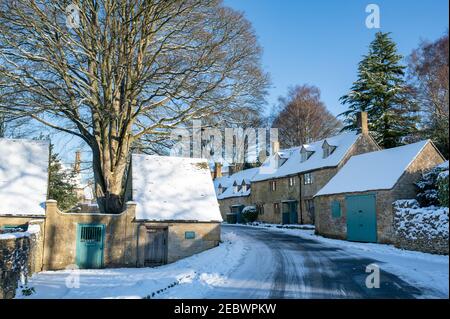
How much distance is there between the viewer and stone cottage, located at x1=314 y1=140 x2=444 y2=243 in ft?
74.8

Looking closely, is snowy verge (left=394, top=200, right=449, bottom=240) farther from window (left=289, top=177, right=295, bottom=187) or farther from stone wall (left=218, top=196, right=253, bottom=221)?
stone wall (left=218, top=196, right=253, bottom=221)

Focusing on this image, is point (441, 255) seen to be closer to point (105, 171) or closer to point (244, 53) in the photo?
point (244, 53)

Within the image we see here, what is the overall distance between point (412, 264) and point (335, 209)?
443 inches

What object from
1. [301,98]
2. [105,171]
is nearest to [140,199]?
[105,171]

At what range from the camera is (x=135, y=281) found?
49.5 feet

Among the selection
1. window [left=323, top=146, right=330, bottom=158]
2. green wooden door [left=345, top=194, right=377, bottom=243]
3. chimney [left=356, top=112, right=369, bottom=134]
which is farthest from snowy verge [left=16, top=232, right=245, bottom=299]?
chimney [left=356, top=112, right=369, bottom=134]

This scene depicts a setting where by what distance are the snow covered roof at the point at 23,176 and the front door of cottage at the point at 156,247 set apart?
5482 mm

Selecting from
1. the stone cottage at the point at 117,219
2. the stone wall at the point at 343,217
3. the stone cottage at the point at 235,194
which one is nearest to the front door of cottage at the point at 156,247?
the stone cottage at the point at 117,219

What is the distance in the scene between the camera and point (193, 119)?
76.4 feet

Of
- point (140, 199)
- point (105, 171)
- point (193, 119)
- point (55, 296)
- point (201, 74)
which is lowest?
point (55, 296)

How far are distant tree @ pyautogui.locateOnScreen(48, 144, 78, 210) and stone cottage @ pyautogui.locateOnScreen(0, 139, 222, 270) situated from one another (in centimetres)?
605

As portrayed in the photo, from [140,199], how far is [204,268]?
8.45m

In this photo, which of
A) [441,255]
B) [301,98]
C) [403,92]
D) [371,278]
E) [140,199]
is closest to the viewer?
[371,278]

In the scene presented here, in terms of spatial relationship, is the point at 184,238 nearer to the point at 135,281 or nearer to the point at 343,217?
the point at 135,281
